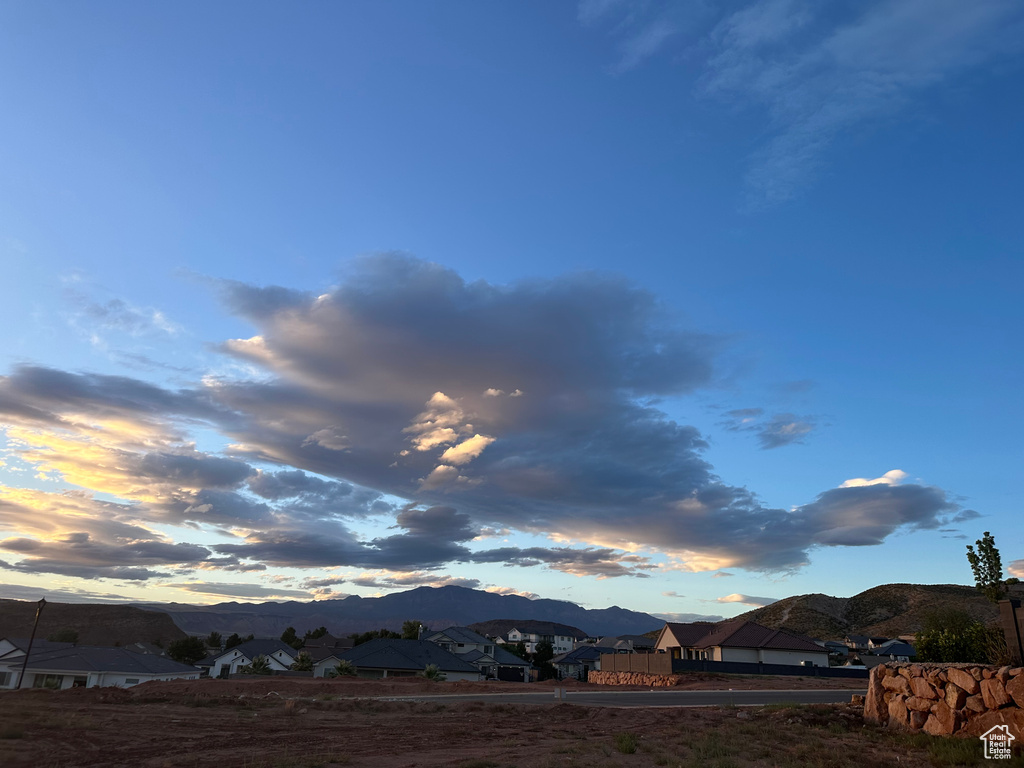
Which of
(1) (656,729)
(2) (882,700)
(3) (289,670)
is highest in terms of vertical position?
(2) (882,700)

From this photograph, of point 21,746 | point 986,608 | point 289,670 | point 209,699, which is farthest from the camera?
point 986,608

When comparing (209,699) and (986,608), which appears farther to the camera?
(986,608)

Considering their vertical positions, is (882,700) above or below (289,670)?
above

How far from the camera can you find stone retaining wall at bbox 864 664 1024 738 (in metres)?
15.7

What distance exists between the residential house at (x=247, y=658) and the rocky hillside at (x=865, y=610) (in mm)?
98177

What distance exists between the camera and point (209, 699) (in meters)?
35.2

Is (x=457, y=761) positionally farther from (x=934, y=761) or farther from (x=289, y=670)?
(x=289, y=670)

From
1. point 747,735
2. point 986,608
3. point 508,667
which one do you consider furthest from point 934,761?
point 986,608

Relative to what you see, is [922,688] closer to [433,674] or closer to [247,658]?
[433,674]

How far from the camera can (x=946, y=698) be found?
57.5 ft

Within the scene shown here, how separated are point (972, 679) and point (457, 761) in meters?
13.5

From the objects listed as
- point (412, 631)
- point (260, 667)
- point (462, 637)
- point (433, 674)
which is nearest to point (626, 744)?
point (433, 674)

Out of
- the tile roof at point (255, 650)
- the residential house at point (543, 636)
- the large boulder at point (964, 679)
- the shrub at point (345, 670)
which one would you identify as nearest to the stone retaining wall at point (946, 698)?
the large boulder at point (964, 679)

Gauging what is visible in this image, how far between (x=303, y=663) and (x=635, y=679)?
64532 mm
